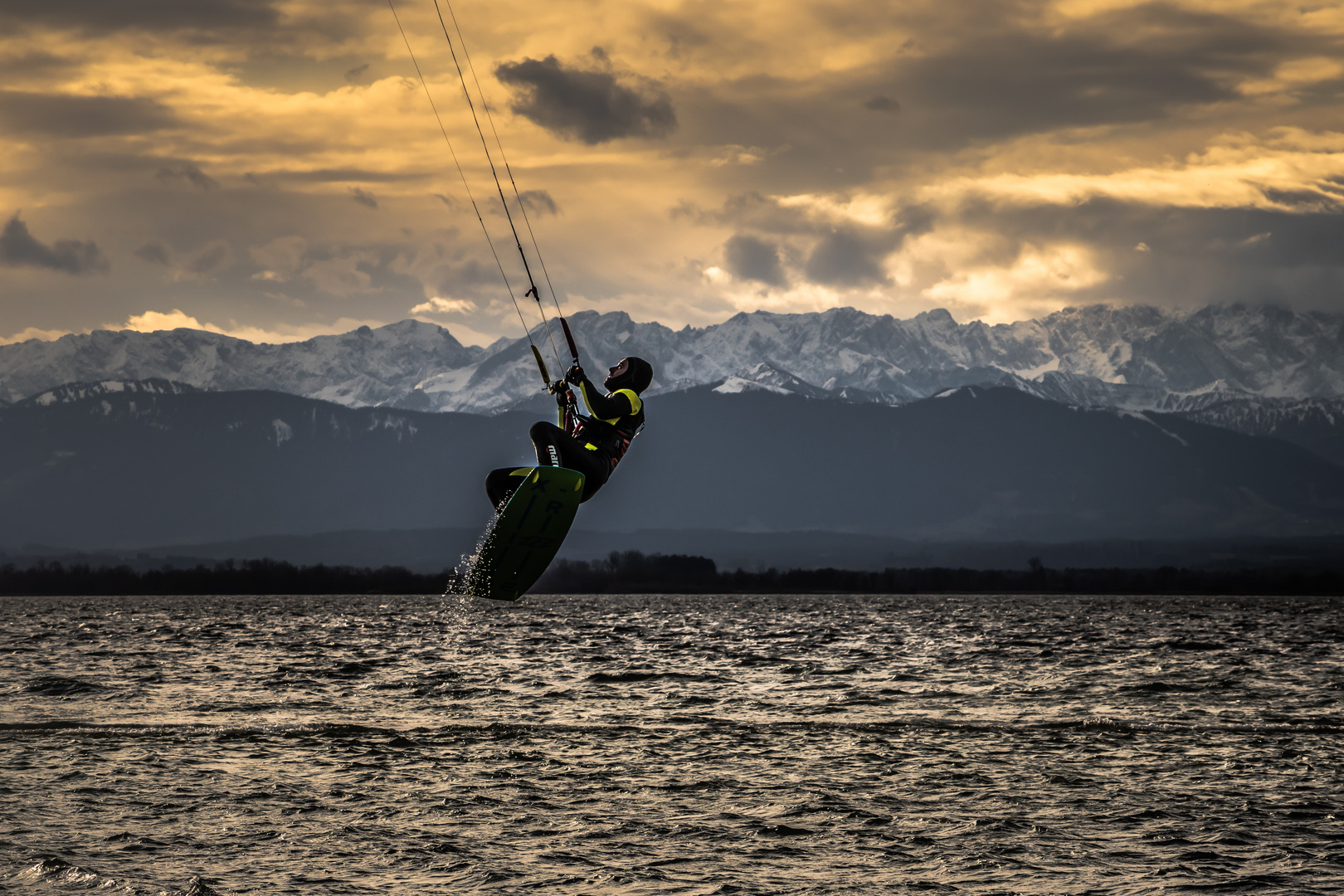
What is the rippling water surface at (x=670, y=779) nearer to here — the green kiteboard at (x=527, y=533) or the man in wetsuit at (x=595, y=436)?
the green kiteboard at (x=527, y=533)

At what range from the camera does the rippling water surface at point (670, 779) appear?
18.3m

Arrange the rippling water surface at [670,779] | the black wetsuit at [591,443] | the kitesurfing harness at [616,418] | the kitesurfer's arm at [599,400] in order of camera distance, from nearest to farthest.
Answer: the kitesurfer's arm at [599,400]
the rippling water surface at [670,779]
the black wetsuit at [591,443]
the kitesurfing harness at [616,418]

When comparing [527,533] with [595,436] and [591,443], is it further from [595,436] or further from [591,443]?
[595,436]

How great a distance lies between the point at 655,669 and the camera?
58094 millimetres

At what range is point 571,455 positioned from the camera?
18.6 m

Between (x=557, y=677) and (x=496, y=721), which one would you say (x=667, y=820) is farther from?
(x=557, y=677)

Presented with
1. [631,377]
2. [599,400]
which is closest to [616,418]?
[599,400]

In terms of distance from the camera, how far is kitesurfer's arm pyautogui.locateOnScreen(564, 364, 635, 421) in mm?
17347

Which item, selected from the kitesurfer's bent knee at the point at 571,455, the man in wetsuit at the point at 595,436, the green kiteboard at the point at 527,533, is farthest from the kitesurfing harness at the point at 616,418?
the green kiteboard at the point at 527,533

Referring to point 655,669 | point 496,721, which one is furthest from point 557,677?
point 496,721

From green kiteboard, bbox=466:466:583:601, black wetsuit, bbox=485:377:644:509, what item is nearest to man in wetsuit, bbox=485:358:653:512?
black wetsuit, bbox=485:377:644:509

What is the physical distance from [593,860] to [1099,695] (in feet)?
105

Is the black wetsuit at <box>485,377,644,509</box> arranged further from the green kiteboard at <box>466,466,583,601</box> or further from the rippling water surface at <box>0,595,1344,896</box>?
the rippling water surface at <box>0,595,1344,896</box>

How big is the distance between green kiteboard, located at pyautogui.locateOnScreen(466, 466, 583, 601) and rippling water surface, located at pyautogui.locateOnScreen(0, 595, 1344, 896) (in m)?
4.26
